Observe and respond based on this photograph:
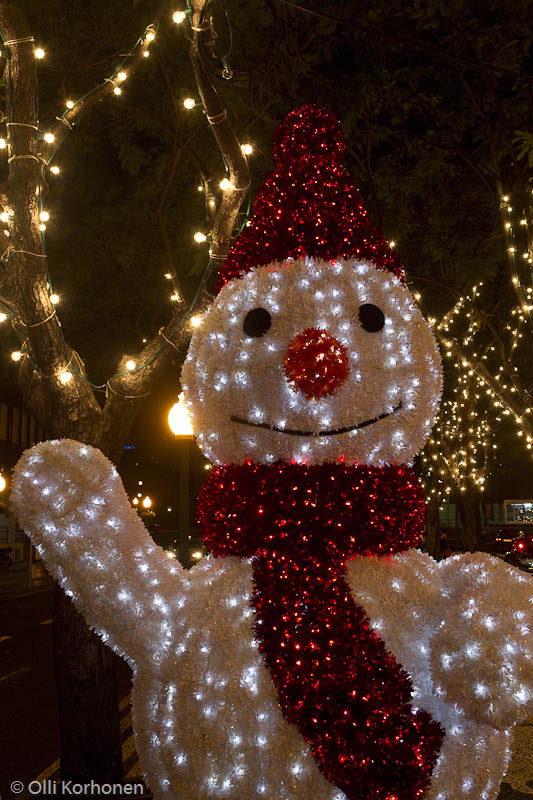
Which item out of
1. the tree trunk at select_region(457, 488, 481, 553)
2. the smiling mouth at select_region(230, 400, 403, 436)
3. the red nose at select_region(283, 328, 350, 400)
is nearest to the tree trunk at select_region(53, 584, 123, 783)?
the smiling mouth at select_region(230, 400, 403, 436)

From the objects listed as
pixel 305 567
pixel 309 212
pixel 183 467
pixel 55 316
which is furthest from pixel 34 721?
pixel 309 212

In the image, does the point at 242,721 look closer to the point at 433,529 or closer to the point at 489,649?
the point at 489,649

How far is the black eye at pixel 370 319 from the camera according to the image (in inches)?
102

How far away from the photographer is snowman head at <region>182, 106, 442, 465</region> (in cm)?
249

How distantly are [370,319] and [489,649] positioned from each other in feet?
3.77

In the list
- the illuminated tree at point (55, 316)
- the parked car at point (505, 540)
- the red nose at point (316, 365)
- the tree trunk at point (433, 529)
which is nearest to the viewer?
the red nose at point (316, 365)

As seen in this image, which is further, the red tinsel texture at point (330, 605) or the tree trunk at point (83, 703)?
the tree trunk at point (83, 703)

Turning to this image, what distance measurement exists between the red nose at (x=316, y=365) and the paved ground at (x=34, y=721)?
2.32 metres

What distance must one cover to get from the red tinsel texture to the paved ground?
174 centimetres

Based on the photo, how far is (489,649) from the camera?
2.09 metres

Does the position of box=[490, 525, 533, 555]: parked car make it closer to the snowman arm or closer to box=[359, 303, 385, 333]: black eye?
box=[359, 303, 385, 333]: black eye

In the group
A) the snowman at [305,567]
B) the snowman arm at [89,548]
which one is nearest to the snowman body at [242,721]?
the snowman at [305,567]

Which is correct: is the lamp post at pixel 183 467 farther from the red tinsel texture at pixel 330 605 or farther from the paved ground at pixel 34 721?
the red tinsel texture at pixel 330 605

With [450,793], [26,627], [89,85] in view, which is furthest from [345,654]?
[26,627]
